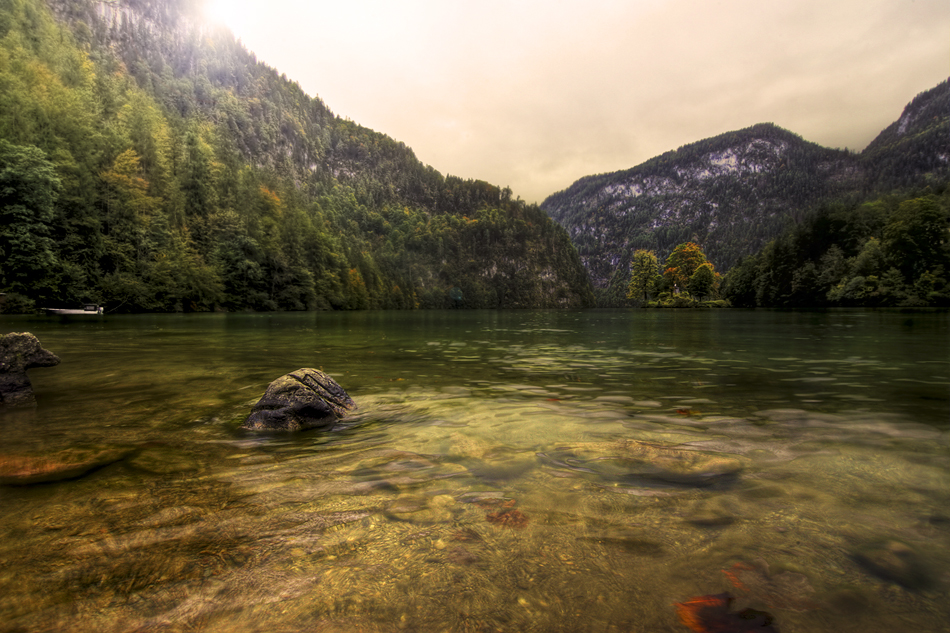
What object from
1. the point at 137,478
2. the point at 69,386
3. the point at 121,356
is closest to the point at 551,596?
the point at 137,478

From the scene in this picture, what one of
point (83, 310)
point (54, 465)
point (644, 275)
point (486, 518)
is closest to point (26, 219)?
point (83, 310)

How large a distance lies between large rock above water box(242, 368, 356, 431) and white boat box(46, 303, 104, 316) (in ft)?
184

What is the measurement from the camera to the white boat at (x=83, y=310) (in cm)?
4606

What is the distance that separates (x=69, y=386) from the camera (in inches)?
356

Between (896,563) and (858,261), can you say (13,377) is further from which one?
(858,261)

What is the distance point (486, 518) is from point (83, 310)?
6240 centimetres

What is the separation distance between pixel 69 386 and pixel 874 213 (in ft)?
428

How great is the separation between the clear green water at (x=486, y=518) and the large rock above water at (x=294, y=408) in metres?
0.34

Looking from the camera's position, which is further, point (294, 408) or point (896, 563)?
point (294, 408)

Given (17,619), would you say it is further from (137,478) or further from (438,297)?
(438,297)

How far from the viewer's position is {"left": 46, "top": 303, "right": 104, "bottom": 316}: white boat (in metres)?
46.1

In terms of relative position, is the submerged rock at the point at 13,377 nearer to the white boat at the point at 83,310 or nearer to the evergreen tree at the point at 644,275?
the white boat at the point at 83,310

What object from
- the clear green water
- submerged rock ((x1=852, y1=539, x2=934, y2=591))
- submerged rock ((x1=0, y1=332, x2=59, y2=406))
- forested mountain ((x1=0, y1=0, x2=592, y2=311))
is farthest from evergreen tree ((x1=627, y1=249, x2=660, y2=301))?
submerged rock ((x1=852, y1=539, x2=934, y2=591))

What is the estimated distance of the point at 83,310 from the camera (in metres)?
48.2
